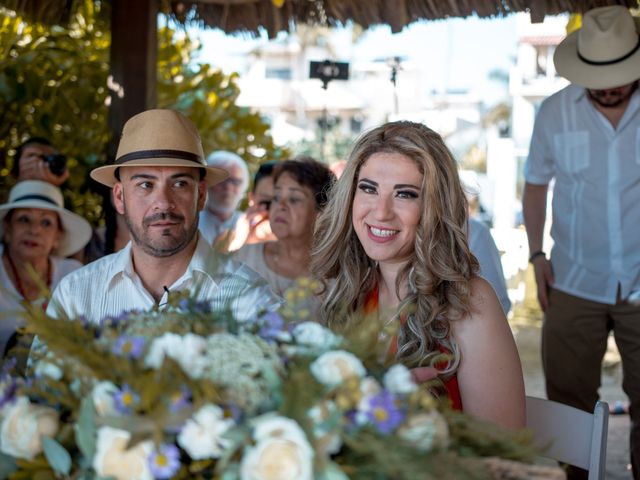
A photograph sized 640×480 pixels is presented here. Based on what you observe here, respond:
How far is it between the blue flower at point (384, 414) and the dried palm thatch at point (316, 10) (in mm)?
3553

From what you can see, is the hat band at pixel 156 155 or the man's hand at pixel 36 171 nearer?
the hat band at pixel 156 155

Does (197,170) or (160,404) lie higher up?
(197,170)

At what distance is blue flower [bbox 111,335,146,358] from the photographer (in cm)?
134

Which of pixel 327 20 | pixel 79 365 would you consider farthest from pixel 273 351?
pixel 327 20

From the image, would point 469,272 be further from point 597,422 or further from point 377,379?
point 377,379

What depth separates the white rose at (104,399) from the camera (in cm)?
129

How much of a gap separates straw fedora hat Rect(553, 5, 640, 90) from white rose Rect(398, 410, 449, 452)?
3.08 meters

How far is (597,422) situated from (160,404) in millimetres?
1546

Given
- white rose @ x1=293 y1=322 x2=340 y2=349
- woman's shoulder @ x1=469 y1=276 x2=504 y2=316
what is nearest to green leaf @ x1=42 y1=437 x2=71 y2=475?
white rose @ x1=293 y1=322 x2=340 y2=349

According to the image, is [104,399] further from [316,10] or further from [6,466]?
[316,10]

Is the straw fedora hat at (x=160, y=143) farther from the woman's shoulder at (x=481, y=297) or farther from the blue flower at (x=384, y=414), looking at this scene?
the blue flower at (x=384, y=414)

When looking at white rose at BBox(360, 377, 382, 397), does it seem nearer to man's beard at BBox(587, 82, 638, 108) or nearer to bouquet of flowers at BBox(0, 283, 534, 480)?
bouquet of flowers at BBox(0, 283, 534, 480)

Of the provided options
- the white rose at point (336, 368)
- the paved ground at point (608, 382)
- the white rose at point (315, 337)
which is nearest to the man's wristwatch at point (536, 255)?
the paved ground at point (608, 382)

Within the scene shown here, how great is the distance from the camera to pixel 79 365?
136cm
